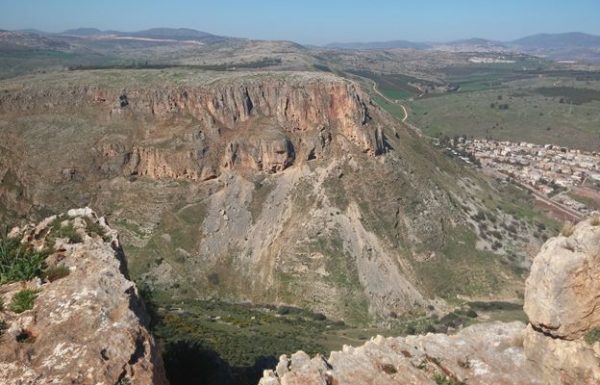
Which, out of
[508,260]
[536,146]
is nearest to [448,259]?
[508,260]

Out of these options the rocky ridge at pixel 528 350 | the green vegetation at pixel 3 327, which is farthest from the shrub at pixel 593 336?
the green vegetation at pixel 3 327

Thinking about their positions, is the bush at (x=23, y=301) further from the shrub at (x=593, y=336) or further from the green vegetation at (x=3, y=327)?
the shrub at (x=593, y=336)

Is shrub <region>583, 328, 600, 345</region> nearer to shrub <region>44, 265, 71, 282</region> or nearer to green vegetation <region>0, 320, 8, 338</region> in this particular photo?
shrub <region>44, 265, 71, 282</region>

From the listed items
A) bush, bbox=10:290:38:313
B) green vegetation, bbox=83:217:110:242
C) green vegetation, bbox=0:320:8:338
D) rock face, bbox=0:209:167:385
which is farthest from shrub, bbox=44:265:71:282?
green vegetation, bbox=83:217:110:242

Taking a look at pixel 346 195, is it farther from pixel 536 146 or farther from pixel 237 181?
pixel 536 146

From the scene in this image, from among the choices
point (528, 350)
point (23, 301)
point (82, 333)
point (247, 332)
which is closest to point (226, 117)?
point (247, 332)
